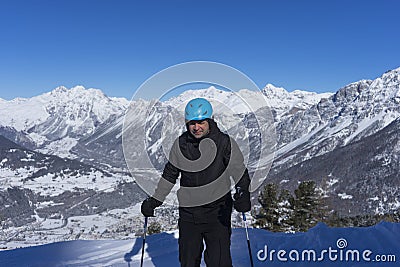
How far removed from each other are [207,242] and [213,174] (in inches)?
36.6

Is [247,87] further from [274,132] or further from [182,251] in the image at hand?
[182,251]

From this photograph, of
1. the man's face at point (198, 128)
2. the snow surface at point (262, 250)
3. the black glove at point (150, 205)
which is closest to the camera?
the man's face at point (198, 128)

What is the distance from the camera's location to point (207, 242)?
563 centimetres

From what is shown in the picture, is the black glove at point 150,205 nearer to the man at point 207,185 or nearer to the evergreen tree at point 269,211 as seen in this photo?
the man at point 207,185

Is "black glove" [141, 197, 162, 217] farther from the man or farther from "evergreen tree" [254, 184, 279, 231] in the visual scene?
"evergreen tree" [254, 184, 279, 231]

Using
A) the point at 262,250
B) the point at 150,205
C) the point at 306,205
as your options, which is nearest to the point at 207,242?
the point at 150,205

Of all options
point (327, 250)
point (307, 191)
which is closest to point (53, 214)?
point (307, 191)

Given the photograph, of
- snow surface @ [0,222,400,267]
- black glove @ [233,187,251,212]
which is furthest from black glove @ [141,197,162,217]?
snow surface @ [0,222,400,267]

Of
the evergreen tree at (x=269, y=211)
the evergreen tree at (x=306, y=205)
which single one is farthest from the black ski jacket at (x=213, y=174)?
the evergreen tree at (x=306, y=205)

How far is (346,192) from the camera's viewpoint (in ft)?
573

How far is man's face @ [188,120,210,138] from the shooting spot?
534 cm

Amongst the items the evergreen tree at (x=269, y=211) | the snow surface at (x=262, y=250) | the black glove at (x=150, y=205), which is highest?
the evergreen tree at (x=269, y=211)

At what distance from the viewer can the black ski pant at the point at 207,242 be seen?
5.54 metres

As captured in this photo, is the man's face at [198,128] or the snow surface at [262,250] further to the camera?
the snow surface at [262,250]
